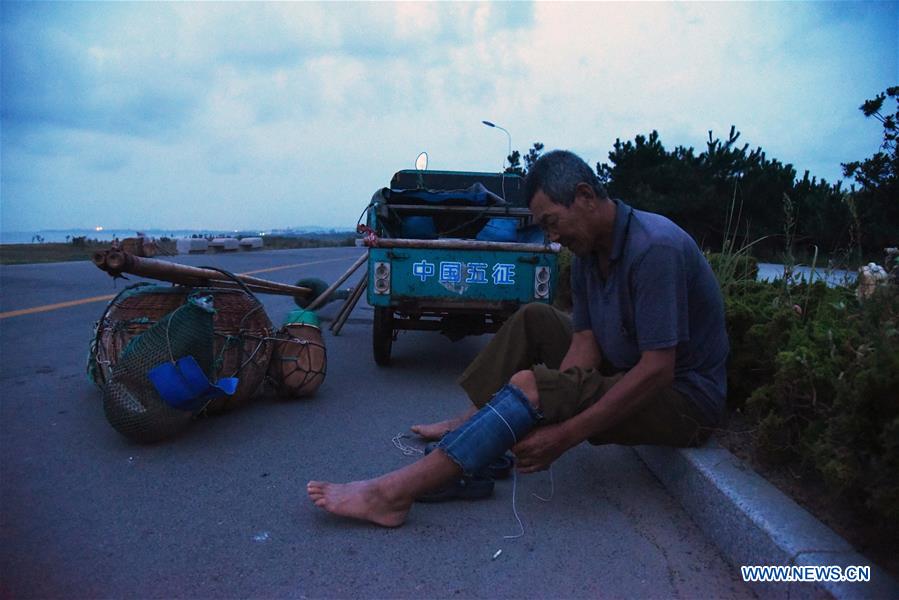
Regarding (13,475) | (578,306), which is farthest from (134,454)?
(578,306)

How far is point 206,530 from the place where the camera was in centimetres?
265

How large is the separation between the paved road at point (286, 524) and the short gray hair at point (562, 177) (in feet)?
4.61

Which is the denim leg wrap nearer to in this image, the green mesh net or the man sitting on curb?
the man sitting on curb

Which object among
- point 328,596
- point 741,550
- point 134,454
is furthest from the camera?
point 134,454

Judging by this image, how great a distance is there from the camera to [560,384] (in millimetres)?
2645

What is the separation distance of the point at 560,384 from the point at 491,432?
1.13 ft

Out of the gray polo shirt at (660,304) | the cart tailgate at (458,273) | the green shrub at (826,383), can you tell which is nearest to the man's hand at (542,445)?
the gray polo shirt at (660,304)

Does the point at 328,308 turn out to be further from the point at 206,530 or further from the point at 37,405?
the point at 206,530

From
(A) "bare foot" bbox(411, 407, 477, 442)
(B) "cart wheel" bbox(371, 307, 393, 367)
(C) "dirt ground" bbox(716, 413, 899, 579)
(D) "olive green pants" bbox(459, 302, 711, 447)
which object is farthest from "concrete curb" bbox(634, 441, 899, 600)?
(B) "cart wheel" bbox(371, 307, 393, 367)

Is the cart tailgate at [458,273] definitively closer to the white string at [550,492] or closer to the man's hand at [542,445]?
the white string at [550,492]

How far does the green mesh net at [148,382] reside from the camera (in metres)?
3.48

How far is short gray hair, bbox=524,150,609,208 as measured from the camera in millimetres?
2678

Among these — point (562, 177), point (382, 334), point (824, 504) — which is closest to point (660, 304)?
point (562, 177)

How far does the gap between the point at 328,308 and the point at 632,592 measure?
8.24m
